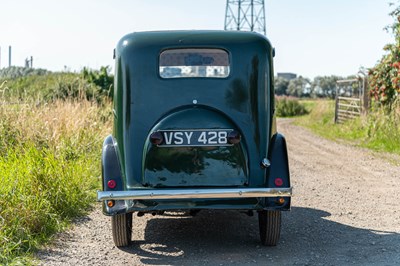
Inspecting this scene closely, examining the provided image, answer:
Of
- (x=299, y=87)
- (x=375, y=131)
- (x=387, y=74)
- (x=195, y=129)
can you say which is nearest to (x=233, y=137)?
(x=195, y=129)

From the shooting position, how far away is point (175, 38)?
5.74m

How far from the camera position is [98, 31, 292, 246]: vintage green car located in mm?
5461

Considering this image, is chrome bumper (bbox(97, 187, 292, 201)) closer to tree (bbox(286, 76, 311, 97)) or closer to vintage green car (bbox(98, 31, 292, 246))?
vintage green car (bbox(98, 31, 292, 246))

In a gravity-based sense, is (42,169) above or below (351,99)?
below

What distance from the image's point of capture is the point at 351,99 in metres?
23.1

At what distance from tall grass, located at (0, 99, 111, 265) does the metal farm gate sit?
11.7 meters

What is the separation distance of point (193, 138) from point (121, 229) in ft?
3.78

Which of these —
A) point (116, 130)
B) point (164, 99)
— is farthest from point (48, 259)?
point (164, 99)

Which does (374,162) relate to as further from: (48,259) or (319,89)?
(319,89)

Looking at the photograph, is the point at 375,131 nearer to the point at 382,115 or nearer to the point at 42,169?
the point at 382,115

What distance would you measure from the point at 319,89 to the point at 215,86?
67910 mm

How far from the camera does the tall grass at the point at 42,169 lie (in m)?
5.73

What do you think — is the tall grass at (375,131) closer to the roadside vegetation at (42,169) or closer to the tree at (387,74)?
the tree at (387,74)

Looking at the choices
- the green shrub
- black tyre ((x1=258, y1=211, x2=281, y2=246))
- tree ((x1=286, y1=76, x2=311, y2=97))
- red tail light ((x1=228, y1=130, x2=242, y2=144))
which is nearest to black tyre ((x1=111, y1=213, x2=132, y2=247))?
red tail light ((x1=228, y1=130, x2=242, y2=144))
